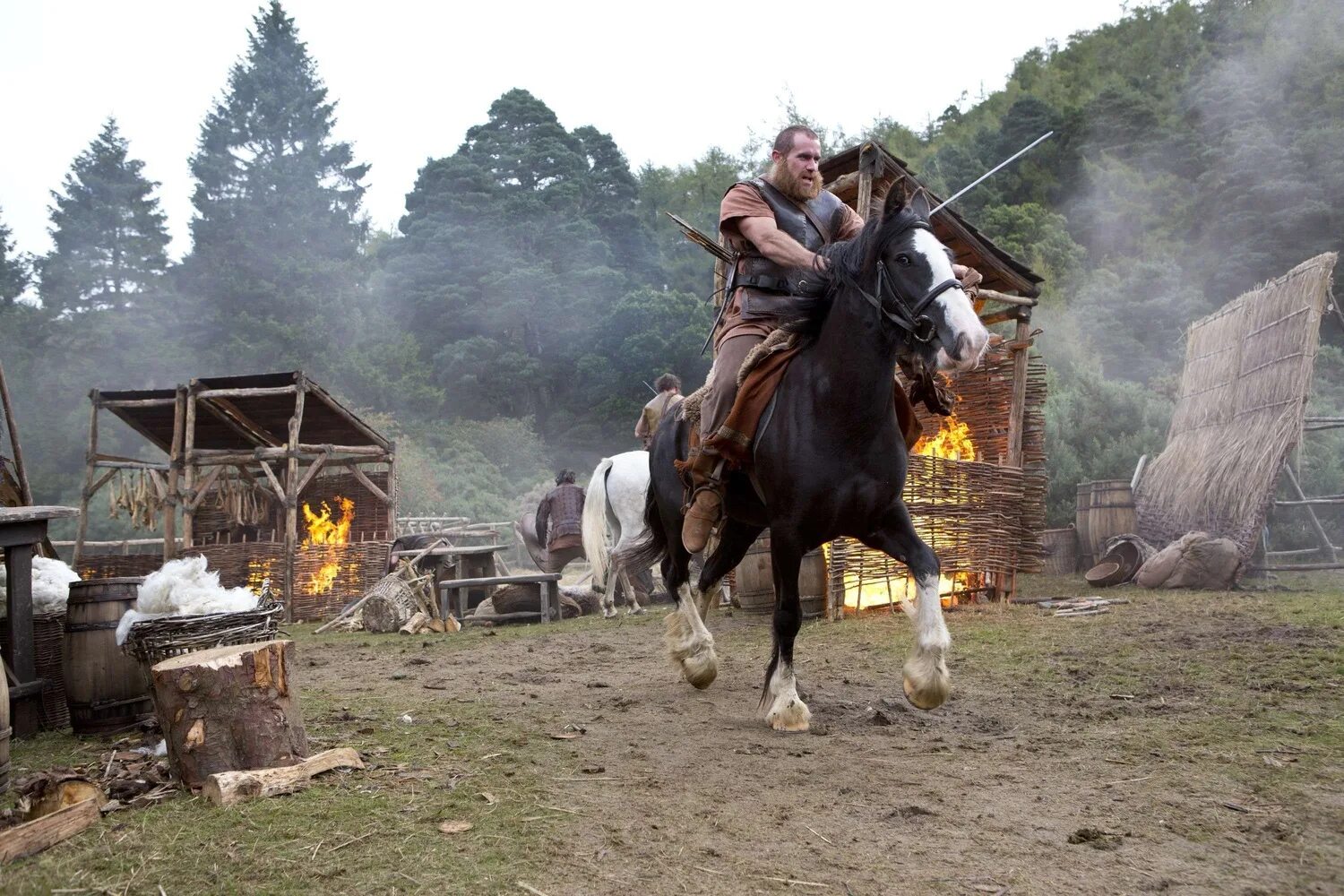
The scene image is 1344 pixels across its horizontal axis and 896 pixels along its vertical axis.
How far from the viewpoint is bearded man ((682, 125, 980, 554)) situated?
185 inches

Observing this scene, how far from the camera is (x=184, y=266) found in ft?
122

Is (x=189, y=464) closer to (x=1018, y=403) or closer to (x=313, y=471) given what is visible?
(x=313, y=471)

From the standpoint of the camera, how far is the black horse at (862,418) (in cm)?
371

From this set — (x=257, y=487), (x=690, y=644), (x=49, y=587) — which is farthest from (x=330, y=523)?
(x=690, y=644)

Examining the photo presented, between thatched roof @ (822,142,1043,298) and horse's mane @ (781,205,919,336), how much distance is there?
527cm

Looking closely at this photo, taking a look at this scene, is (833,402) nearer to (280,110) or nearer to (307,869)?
(307,869)

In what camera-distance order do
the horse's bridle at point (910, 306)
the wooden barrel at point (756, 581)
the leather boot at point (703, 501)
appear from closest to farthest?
the horse's bridle at point (910, 306)
the leather boot at point (703, 501)
the wooden barrel at point (756, 581)

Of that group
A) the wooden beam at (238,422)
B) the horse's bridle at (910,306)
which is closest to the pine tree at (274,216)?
the wooden beam at (238,422)

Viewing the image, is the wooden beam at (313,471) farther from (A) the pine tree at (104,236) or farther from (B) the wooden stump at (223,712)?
(A) the pine tree at (104,236)

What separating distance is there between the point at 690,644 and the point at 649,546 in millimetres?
1506

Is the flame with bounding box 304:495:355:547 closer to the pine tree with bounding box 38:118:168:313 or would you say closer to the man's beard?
the man's beard

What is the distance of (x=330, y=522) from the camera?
1667cm

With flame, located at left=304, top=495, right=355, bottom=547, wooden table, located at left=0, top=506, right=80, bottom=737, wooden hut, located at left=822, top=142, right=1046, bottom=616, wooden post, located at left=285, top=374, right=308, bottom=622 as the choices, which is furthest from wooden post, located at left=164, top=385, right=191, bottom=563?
wooden hut, located at left=822, top=142, right=1046, bottom=616

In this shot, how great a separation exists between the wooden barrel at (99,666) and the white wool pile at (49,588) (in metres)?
0.63
